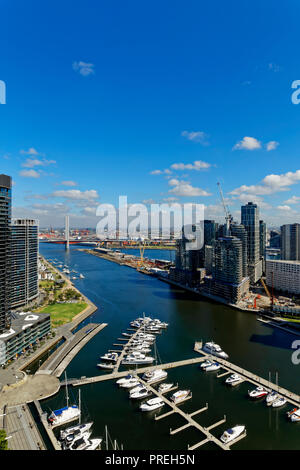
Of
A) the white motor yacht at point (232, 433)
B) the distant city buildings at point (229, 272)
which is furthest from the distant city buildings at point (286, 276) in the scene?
the white motor yacht at point (232, 433)

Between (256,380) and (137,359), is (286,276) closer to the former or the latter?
(256,380)

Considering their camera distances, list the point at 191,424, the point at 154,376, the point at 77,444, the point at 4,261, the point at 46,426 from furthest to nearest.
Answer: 1. the point at 4,261
2. the point at 154,376
3. the point at 191,424
4. the point at 46,426
5. the point at 77,444

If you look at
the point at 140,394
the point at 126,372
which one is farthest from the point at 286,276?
the point at 140,394

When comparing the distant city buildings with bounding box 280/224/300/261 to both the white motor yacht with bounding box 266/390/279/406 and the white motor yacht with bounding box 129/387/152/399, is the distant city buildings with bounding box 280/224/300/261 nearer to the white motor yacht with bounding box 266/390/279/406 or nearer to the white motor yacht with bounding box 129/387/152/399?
the white motor yacht with bounding box 266/390/279/406

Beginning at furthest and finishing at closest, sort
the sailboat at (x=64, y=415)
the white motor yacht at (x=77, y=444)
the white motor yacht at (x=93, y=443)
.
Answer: the sailboat at (x=64, y=415)
the white motor yacht at (x=93, y=443)
the white motor yacht at (x=77, y=444)

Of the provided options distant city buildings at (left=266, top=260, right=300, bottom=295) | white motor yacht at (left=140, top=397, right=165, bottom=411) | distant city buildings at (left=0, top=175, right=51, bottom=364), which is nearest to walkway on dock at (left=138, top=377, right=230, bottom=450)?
white motor yacht at (left=140, top=397, right=165, bottom=411)

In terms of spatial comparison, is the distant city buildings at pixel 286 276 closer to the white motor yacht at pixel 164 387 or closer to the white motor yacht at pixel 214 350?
the white motor yacht at pixel 214 350
